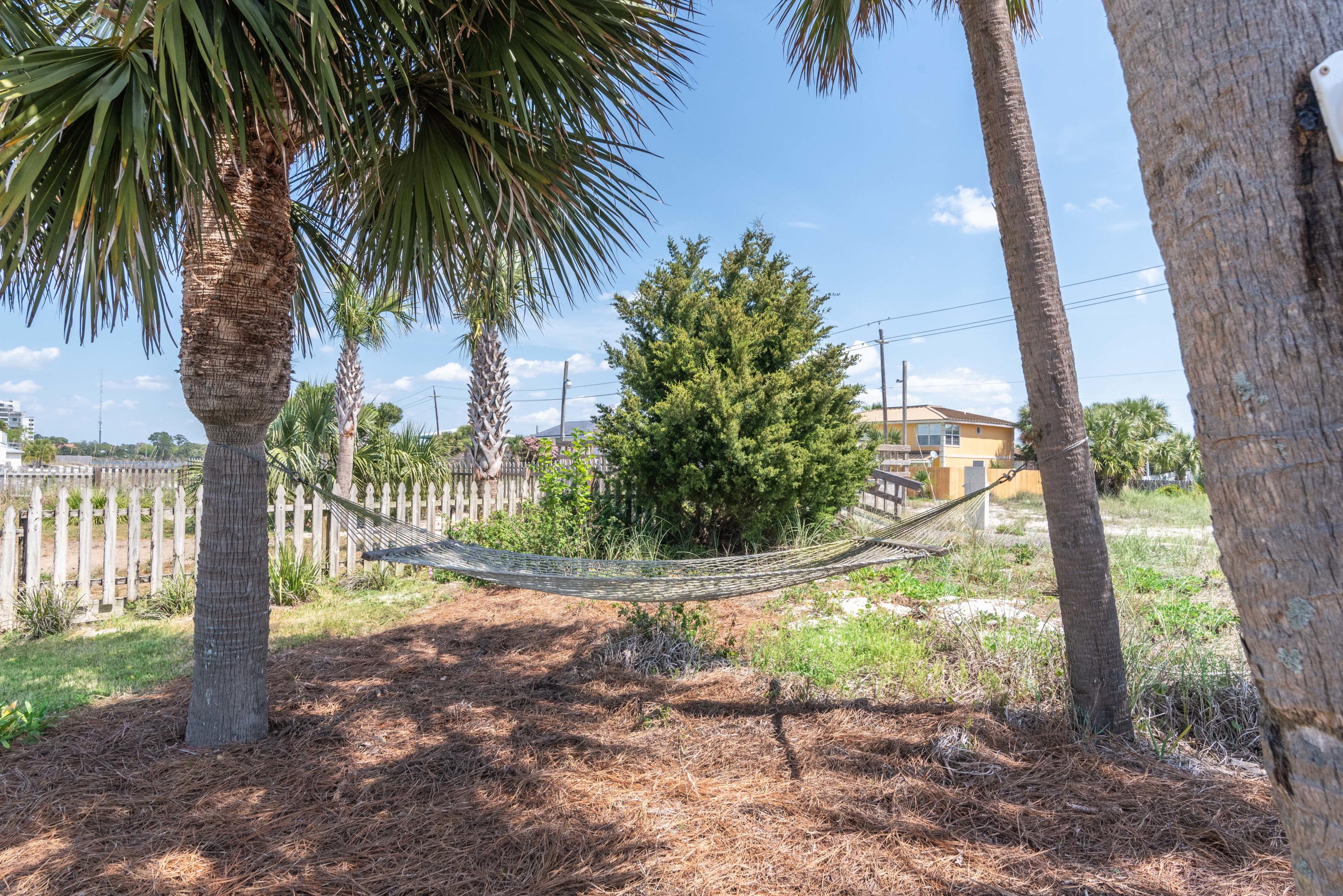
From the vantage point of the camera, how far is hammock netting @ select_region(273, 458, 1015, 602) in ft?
8.90

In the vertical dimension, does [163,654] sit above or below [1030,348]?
below

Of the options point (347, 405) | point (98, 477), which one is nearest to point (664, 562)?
point (347, 405)

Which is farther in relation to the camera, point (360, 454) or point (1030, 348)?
point (360, 454)

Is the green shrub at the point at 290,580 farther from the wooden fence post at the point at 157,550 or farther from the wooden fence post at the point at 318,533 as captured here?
the wooden fence post at the point at 157,550

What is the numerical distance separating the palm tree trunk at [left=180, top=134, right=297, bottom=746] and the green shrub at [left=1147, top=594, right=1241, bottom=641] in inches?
163

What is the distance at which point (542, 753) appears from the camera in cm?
245

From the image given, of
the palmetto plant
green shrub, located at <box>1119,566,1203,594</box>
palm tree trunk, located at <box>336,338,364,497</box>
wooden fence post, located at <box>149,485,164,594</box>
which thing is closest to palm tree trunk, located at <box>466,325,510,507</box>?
the palmetto plant

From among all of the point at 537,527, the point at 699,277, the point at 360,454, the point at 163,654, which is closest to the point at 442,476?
the point at 360,454

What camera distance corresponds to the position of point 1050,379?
247 cm

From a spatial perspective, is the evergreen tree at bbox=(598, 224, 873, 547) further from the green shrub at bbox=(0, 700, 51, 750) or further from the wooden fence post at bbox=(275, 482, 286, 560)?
the green shrub at bbox=(0, 700, 51, 750)

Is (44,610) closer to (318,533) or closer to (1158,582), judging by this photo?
(318,533)

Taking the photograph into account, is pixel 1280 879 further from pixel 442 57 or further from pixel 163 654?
pixel 163 654

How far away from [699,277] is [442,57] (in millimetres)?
4646

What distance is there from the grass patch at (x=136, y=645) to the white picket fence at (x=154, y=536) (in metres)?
0.26
